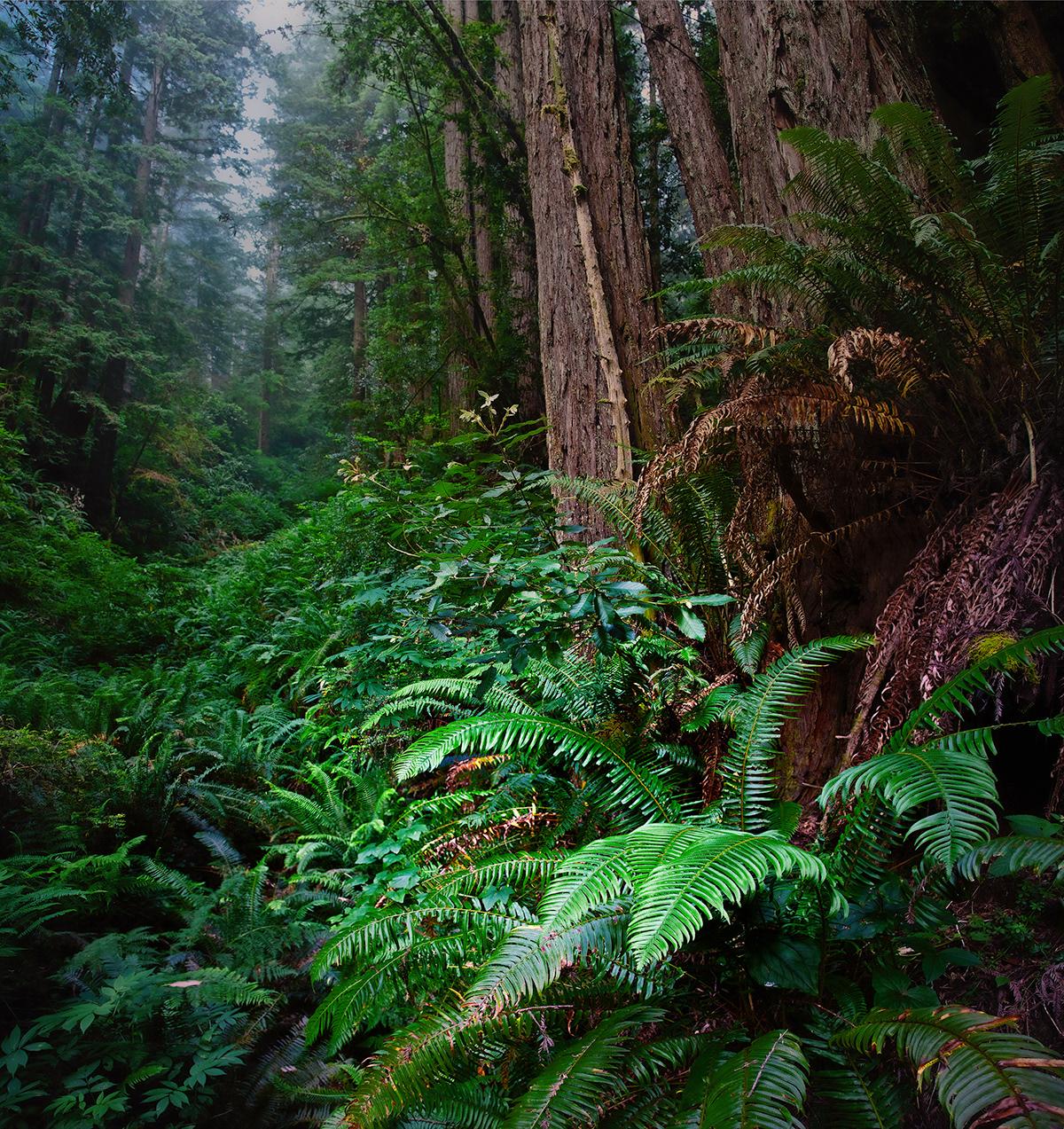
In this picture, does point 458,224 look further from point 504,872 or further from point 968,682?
point 968,682

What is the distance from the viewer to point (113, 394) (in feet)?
38.1

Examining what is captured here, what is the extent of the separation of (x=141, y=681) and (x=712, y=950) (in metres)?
4.21

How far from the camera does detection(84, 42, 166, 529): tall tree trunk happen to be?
10820 mm

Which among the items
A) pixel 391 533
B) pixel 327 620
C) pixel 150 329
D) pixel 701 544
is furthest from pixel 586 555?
pixel 150 329

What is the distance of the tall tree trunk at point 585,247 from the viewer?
12.5 feet

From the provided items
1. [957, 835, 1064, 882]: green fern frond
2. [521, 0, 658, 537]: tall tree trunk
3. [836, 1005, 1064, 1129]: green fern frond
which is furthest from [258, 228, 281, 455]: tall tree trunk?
[836, 1005, 1064, 1129]: green fern frond

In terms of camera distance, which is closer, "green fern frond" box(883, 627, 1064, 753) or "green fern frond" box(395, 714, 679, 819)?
"green fern frond" box(883, 627, 1064, 753)

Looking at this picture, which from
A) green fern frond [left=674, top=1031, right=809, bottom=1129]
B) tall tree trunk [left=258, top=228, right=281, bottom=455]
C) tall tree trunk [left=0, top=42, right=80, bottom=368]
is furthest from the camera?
tall tree trunk [left=258, top=228, right=281, bottom=455]

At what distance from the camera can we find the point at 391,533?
13.5 feet

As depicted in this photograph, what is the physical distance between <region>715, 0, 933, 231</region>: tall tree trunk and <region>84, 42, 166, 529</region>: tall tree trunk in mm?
10789

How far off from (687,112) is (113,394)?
35.0 ft

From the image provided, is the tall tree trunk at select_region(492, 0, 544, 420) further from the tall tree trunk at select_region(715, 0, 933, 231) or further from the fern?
the fern

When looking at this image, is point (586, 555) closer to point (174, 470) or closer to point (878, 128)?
point (878, 128)

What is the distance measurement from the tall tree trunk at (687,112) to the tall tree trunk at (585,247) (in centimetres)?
93
